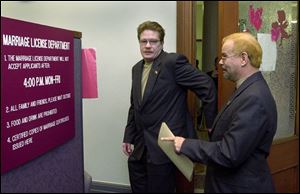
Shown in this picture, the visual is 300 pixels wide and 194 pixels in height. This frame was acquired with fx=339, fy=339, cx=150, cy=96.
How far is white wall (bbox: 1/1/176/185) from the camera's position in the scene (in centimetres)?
243

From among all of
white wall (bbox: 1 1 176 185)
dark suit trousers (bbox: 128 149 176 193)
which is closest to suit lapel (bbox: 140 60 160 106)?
dark suit trousers (bbox: 128 149 176 193)

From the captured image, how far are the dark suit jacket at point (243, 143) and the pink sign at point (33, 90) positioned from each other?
45 centimetres

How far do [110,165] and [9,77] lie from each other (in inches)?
71.0

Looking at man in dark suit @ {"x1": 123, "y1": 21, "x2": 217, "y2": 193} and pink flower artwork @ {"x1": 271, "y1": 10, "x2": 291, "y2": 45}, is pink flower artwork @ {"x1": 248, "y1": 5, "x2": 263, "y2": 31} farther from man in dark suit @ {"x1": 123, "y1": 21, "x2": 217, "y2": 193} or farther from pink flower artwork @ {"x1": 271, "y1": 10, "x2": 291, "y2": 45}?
man in dark suit @ {"x1": 123, "y1": 21, "x2": 217, "y2": 193}

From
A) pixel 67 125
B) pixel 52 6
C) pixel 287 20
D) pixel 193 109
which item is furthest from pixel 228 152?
pixel 52 6

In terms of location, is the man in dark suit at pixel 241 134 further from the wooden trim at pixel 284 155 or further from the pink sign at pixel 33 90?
the wooden trim at pixel 284 155

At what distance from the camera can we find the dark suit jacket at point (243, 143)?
3.56 ft

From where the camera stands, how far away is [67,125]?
121 cm

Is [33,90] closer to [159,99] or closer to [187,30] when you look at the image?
[159,99]

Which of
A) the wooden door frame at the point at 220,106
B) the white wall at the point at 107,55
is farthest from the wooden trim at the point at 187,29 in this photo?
the white wall at the point at 107,55

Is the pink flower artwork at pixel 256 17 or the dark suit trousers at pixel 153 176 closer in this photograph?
the dark suit trousers at pixel 153 176

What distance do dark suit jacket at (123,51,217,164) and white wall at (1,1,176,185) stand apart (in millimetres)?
684

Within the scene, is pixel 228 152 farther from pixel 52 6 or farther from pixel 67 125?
pixel 52 6

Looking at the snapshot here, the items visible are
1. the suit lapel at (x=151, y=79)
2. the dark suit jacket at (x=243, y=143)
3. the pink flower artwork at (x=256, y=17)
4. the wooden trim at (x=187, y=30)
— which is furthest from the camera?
the wooden trim at (x=187, y=30)
